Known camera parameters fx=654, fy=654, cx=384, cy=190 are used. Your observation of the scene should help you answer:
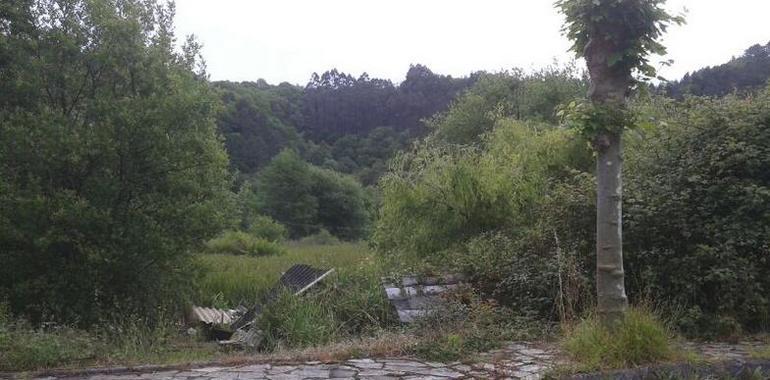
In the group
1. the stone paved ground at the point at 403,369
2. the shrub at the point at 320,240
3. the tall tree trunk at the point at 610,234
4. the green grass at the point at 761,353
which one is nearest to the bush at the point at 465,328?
the stone paved ground at the point at 403,369

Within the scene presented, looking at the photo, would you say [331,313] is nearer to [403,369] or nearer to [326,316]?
[326,316]

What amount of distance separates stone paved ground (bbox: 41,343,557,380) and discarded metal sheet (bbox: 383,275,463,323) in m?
1.77

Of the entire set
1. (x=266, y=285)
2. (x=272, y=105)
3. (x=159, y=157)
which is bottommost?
(x=266, y=285)

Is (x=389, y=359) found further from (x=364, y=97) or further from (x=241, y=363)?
(x=364, y=97)

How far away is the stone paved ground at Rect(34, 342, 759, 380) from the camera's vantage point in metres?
5.54

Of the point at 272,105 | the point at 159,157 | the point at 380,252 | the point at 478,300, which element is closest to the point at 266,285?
the point at 380,252

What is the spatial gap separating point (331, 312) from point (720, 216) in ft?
15.9

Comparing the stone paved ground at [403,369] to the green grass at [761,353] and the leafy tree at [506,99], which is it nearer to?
the green grass at [761,353]

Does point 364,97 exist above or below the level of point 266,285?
above

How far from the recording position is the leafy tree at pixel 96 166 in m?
10.6

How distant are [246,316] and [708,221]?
7.67 m

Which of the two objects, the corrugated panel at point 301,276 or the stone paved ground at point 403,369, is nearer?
the stone paved ground at point 403,369

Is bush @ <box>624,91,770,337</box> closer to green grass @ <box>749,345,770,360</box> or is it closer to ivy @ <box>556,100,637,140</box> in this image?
green grass @ <box>749,345,770,360</box>

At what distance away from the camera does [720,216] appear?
24.6ft
